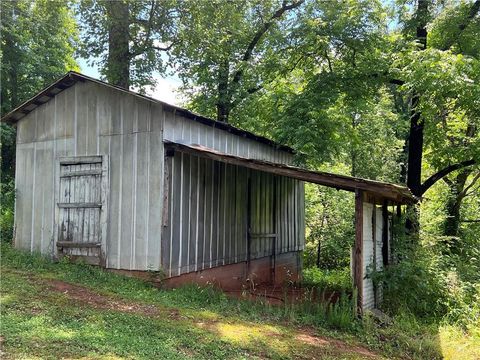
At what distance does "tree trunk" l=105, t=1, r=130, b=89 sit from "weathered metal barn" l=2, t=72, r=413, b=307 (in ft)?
17.0

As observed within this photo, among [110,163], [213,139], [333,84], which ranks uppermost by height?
[333,84]

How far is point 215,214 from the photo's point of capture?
9.45 metres

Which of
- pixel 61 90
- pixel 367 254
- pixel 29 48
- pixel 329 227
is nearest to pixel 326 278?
pixel 329 227

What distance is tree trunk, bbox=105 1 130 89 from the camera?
1412 cm

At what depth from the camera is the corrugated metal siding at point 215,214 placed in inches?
323

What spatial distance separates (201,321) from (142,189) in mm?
3025

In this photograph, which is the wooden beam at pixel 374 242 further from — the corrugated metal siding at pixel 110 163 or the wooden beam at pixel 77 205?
the wooden beam at pixel 77 205

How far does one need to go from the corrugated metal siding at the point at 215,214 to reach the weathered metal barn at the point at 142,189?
0.02 meters

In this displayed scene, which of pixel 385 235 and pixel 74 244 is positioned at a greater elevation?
pixel 385 235

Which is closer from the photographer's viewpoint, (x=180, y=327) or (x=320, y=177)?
(x=180, y=327)

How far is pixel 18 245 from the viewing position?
972 centimetres

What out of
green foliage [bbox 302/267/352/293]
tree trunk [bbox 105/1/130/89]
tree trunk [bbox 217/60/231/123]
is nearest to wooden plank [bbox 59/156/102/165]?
tree trunk [bbox 105/1/130/89]

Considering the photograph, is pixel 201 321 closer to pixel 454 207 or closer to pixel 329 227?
pixel 329 227

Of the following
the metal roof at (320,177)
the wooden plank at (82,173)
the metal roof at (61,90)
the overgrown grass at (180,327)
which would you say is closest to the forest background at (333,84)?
the overgrown grass at (180,327)
